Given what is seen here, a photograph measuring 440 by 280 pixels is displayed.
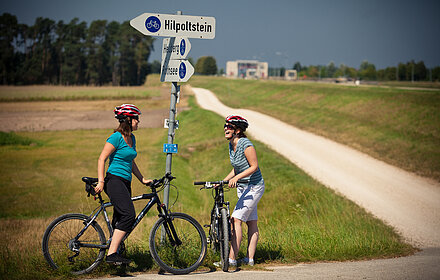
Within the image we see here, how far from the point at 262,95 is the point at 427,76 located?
67.4m

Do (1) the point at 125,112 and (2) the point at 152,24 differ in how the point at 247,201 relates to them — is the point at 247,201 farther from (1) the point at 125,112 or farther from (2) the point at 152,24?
(2) the point at 152,24

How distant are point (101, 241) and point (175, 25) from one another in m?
3.12

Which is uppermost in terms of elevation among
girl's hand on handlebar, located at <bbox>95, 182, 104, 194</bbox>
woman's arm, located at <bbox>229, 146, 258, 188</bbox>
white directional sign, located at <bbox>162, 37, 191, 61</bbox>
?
white directional sign, located at <bbox>162, 37, 191, 61</bbox>

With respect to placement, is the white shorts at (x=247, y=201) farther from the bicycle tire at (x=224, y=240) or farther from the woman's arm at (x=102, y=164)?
the woman's arm at (x=102, y=164)

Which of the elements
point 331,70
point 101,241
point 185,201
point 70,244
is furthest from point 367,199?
point 331,70

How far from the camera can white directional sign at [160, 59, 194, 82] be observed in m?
6.95

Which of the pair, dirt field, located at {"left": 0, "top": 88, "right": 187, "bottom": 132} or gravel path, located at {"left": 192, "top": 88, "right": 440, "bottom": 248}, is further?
dirt field, located at {"left": 0, "top": 88, "right": 187, "bottom": 132}

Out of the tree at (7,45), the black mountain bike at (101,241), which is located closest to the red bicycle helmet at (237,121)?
the black mountain bike at (101,241)

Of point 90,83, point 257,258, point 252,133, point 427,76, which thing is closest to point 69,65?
point 90,83

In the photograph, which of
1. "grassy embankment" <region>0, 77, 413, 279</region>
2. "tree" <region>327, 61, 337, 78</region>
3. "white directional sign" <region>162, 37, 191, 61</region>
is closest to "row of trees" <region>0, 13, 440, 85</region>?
"tree" <region>327, 61, 337, 78</region>

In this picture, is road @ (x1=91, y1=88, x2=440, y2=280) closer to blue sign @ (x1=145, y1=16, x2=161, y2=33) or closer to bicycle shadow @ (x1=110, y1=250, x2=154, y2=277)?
bicycle shadow @ (x1=110, y1=250, x2=154, y2=277)

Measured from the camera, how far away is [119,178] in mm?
5934

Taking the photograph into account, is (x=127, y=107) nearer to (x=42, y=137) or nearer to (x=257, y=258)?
(x=257, y=258)

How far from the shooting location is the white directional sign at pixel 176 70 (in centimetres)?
695
